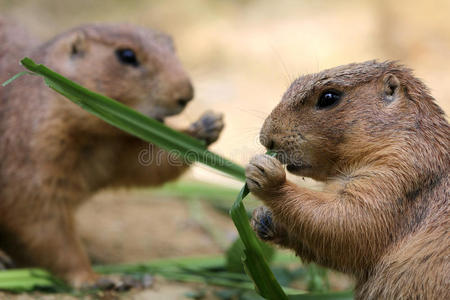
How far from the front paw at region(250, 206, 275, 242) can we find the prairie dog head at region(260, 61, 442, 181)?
34 cm

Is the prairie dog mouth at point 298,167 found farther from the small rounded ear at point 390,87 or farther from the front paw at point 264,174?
the small rounded ear at point 390,87

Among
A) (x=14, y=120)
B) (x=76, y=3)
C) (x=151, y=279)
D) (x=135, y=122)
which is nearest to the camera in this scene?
(x=135, y=122)

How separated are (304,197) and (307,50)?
921cm

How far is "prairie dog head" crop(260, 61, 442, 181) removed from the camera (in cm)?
333

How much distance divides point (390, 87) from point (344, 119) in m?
0.38

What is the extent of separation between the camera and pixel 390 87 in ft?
11.5

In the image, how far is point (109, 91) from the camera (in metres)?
4.95

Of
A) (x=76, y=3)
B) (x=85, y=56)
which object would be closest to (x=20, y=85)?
(x=85, y=56)

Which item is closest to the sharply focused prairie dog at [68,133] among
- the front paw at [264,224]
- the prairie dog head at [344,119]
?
the front paw at [264,224]

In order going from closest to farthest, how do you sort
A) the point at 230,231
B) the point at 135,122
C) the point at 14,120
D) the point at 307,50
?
1. the point at 135,122
2. the point at 14,120
3. the point at 230,231
4. the point at 307,50

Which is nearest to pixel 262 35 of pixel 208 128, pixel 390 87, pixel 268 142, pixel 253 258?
pixel 208 128

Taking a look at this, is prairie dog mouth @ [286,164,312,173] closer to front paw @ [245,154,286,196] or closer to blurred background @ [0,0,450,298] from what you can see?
front paw @ [245,154,286,196]

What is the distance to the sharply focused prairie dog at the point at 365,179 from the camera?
10.1ft

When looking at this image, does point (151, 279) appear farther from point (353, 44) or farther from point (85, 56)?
point (353, 44)
